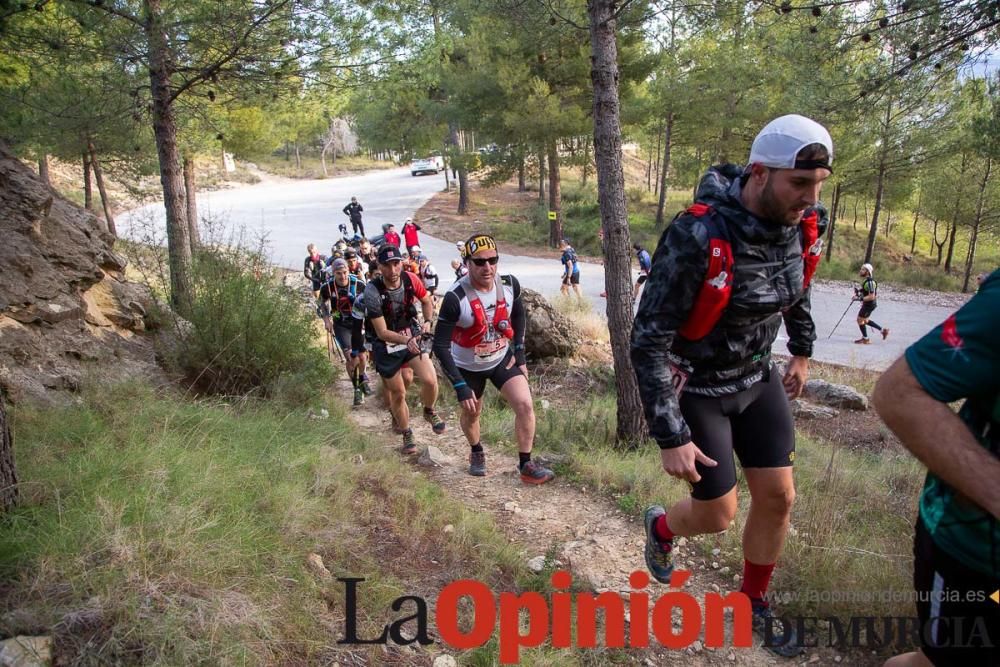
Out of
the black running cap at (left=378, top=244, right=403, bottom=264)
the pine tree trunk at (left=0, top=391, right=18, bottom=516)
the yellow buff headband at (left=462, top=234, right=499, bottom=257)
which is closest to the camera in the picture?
the pine tree trunk at (left=0, top=391, right=18, bottom=516)

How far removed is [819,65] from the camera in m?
6.59

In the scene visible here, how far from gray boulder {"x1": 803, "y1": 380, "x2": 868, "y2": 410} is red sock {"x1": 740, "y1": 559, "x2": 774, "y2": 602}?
762cm

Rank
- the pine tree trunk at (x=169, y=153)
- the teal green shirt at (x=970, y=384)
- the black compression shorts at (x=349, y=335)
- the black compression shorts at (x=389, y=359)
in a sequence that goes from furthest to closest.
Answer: the black compression shorts at (x=349, y=335)
the pine tree trunk at (x=169, y=153)
the black compression shorts at (x=389, y=359)
the teal green shirt at (x=970, y=384)

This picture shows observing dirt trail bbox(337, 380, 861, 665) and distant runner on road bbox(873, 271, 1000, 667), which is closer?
distant runner on road bbox(873, 271, 1000, 667)

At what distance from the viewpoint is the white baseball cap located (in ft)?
7.81

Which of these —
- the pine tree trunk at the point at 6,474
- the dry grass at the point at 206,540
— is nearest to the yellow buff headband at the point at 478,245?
the dry grass at the point at 206,540

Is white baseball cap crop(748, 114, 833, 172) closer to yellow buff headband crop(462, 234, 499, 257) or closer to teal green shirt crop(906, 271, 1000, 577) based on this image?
teal green shirt crop(906, 271, 1000, 577)

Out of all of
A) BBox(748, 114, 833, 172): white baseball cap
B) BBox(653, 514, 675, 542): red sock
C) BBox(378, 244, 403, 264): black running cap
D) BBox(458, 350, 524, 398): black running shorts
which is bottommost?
BBox(653, 514, 675, 542): red sock

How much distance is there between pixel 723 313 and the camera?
264 centimetres

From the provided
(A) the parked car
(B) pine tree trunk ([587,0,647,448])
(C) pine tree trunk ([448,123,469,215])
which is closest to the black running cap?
(B) pine tree trunk ([587,0,647,448])

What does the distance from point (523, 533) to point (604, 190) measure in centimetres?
A: 291

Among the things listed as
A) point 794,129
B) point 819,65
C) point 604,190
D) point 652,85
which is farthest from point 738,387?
point 652,85

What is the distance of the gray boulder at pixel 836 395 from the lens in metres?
9.65

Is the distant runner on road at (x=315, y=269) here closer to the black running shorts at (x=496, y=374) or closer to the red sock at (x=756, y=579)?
the black running shorts at (x=496, y=374)
